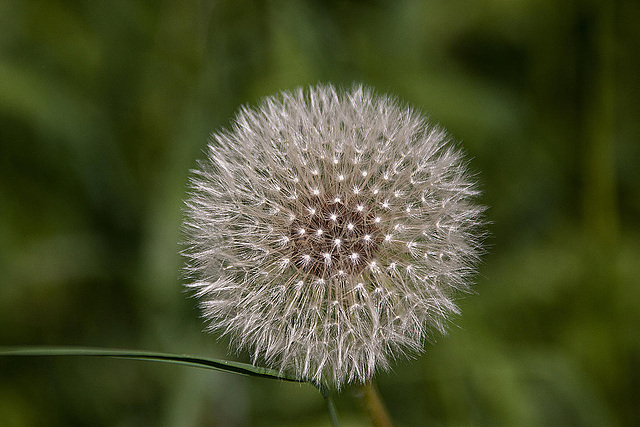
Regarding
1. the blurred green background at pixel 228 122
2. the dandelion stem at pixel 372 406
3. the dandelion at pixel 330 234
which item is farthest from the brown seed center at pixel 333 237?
the blurred green background at pixel 228 122

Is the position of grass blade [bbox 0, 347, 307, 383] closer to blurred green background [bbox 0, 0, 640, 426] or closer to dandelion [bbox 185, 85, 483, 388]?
dandelion [bbox 185, 85, 483, 388]

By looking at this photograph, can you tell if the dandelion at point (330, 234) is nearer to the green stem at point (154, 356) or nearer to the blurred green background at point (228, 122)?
the green stem at point (154, 356)

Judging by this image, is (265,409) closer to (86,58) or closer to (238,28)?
(238,28)

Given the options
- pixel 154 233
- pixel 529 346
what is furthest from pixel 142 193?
pixel 529 346

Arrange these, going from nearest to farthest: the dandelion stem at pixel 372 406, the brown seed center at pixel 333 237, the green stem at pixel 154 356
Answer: the green stem at pixel 154 356
the dandelion stem at pixel 372 406
the brown seed center at pixel 333 237

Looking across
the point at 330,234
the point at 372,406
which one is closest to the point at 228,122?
the point at 330,234

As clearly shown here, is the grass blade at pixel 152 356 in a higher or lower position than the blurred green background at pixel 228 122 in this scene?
lower
